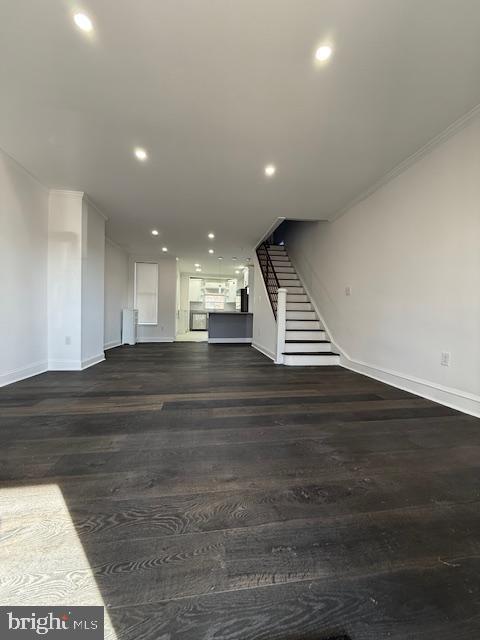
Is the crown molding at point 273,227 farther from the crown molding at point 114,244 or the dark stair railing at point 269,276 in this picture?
the crown molding at point 114,244

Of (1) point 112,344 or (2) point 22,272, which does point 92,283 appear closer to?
(2) point 22,272

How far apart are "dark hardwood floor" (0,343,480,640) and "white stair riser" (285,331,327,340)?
106 inches

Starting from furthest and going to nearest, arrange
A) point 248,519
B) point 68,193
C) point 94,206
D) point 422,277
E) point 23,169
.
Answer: point 94,206 → point 68,193 → point 23,169 → point 422,277 → point 248,519

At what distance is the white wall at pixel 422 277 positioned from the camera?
7.74ft

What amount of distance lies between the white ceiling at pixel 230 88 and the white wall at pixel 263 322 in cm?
256

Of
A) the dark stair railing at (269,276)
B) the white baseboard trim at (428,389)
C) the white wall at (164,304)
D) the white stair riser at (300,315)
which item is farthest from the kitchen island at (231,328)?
the white baseboard trim at (428,389)

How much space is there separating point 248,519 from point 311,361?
11.8 feet

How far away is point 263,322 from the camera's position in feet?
19.3

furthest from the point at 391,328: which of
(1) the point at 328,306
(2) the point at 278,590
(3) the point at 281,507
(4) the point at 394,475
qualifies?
(2) the point at 278,590

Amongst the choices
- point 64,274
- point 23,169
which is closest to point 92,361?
point 64,274

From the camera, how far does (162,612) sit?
0.75 metres

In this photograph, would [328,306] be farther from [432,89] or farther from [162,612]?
[162,612]

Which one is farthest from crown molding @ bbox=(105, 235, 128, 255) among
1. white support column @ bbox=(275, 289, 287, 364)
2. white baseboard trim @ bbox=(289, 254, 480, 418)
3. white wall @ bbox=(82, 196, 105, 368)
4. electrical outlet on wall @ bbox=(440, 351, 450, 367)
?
electrical outlet on wall @ bbox=(440, 351, 450, 367)

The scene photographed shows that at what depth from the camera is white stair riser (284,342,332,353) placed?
468 centimetres
